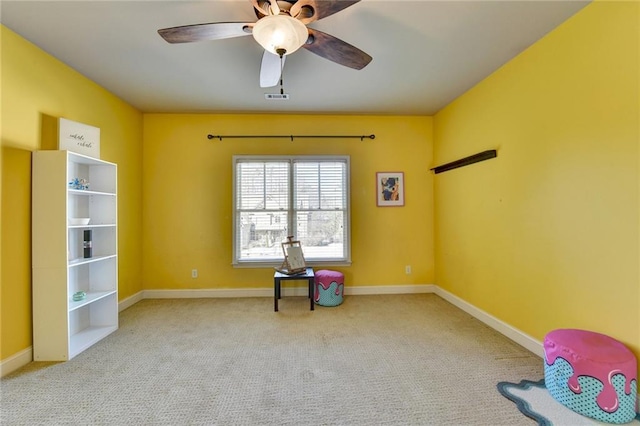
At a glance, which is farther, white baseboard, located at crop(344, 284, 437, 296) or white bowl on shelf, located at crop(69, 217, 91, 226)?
white baseboard, located at crop(344, 284, 437, 296)

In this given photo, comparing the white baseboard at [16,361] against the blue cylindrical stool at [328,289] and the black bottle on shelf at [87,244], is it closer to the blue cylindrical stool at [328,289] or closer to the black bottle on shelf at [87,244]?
the black bottle on shelf at [87,244]

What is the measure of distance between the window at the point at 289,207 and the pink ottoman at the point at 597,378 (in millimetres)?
2625

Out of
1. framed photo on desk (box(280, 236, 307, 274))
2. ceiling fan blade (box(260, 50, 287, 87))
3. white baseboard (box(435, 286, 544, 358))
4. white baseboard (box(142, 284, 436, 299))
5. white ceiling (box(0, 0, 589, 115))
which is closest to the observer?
white ceiling (box(0, 0, 589, 115))

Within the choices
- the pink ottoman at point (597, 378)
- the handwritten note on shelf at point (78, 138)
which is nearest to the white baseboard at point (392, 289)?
the pink ottoman at point (597, 378)

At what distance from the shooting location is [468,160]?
3.31 meters

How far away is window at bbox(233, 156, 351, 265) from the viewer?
4062mm

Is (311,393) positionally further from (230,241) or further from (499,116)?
(499,116)

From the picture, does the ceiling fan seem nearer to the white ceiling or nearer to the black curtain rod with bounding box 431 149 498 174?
the white ceiling

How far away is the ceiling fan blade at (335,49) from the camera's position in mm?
1806

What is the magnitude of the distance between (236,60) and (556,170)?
2.85 m

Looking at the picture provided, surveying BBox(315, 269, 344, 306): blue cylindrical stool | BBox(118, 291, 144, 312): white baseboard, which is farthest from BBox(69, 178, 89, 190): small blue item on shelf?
BBox(315, 269, 344, 306): blue cylindrical stool

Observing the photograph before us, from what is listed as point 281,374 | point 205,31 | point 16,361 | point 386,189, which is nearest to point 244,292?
point 281,374

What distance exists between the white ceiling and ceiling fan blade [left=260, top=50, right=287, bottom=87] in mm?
293

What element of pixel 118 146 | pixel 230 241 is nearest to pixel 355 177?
pixel 230 241
